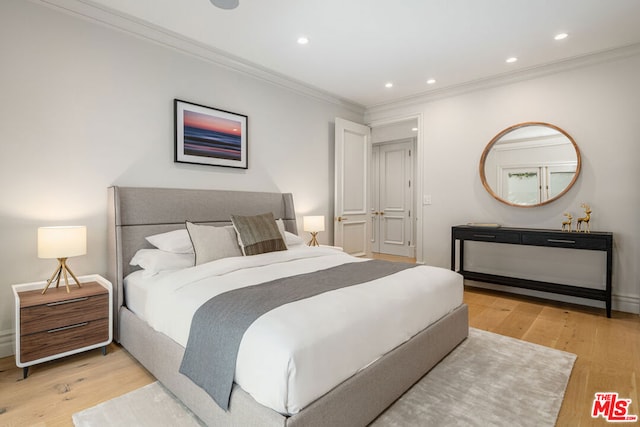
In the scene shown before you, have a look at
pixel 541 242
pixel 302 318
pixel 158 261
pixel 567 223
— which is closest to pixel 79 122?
pixel 158 261

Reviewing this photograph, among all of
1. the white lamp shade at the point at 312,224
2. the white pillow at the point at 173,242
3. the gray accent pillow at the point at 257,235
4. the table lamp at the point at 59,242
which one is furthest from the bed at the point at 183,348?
the white lamp shade at the point at 312,224

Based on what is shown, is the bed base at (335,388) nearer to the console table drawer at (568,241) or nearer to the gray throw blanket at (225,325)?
the gray throw blanket at (225,325)

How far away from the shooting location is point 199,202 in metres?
3.16

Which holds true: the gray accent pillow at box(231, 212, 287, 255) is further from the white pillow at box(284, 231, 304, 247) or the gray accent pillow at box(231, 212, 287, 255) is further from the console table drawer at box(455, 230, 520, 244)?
the console table drawer at box(455, 230, 520, 244)

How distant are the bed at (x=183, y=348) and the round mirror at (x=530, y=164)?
2069 mm

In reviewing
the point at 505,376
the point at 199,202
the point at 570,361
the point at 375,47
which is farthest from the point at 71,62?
the point at 570,361

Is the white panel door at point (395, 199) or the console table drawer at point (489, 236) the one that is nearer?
the console table drawer at point (489, 236)

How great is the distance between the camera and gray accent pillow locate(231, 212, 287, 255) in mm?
2840

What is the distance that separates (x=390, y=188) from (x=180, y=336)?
558 centimetres

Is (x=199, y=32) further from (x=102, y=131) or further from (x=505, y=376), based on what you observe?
(x=505, y=376)

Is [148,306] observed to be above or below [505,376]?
above

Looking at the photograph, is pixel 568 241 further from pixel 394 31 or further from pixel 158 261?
pixel 158 261

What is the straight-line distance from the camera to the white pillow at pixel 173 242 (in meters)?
2.62

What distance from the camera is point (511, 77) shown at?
12.7 ft
